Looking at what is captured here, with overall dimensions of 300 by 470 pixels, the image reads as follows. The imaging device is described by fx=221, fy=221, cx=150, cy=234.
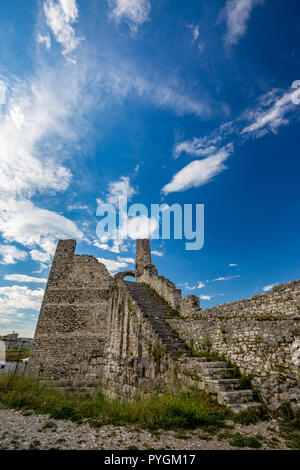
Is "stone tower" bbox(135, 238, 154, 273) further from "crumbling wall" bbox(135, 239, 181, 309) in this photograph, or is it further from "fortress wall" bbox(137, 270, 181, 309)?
"fortress wall" bbox(137, 270, 181, 309)

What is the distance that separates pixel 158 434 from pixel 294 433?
2.40 metres

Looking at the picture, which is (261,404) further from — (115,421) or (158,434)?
(115,421)

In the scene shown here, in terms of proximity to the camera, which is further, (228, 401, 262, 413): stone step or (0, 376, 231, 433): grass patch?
(228, 401, 262, 413): stone step

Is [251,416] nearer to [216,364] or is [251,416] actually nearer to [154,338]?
[216,364]

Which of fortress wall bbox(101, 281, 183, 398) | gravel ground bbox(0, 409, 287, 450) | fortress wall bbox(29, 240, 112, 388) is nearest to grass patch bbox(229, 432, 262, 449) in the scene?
gravel ground bbox(0, 409, 287, 450)

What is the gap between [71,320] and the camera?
14727 mm

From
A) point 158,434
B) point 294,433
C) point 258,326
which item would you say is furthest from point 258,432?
point 258,326

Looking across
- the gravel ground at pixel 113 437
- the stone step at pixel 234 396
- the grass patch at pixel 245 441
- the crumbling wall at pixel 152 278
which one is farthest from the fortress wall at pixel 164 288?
the grass patch at pixel 245 441

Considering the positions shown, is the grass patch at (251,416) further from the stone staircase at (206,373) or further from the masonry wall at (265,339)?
the masonry wall at (265,339)

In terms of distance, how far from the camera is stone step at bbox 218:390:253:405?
512cm

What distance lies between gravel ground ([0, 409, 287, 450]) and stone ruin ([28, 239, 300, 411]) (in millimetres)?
1198

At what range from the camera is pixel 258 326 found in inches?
238

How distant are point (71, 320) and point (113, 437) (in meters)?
12.2

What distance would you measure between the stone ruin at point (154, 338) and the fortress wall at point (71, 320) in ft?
0.19
